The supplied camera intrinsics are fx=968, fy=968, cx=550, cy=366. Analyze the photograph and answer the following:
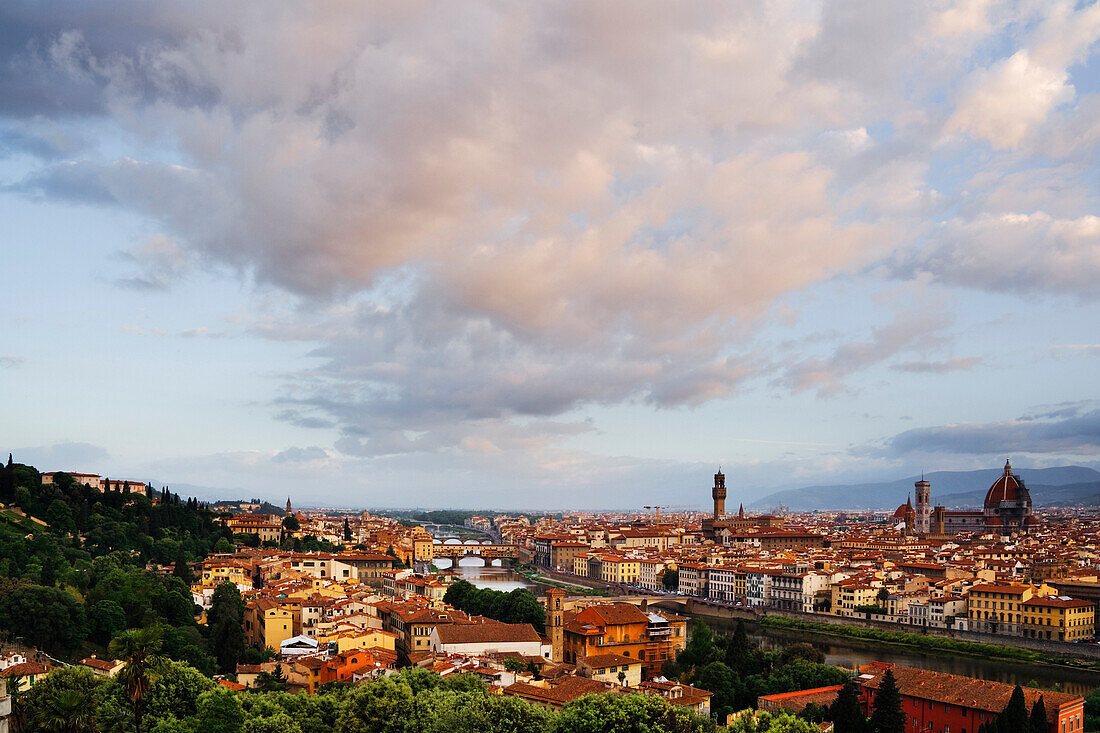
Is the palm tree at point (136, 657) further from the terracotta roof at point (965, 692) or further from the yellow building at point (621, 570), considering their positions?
the yellow building at point (621, 570)

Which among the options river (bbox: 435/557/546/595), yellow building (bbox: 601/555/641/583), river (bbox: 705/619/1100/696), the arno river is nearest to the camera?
river (bbox: 705/619/1100/696)

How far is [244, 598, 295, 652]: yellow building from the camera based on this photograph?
28.2 m

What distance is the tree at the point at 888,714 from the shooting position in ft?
62.2

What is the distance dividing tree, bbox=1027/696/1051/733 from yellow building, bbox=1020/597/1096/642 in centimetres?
1899

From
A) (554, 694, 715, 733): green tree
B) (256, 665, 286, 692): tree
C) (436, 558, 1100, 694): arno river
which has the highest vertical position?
(554, 694, 715, 733): green tree

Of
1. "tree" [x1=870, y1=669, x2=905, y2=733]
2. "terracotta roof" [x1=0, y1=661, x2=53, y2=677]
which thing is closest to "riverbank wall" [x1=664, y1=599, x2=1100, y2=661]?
"tree" [x1=870, y1=669, x2=905, y2=733]

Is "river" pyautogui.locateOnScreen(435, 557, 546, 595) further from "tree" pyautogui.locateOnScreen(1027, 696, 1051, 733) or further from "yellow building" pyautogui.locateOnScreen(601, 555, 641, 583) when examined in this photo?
"tree" pyautogui.locateOnScreen(1027, 696, 1051, 733)

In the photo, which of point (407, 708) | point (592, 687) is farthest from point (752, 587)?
point (407, 708)

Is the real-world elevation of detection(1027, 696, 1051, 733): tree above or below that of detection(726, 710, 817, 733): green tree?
below

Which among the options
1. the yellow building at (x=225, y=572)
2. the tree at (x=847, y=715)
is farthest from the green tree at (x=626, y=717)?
the yellow building at (x=225, y=572)

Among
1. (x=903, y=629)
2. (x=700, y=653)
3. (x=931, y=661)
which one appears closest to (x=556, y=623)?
(x=700, y=653)

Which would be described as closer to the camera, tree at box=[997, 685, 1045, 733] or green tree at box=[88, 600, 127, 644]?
tree at box=[997, 685, 1045, 733]

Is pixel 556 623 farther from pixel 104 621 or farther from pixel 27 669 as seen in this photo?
pixel 27 669

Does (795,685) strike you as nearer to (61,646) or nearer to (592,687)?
(592,687)
